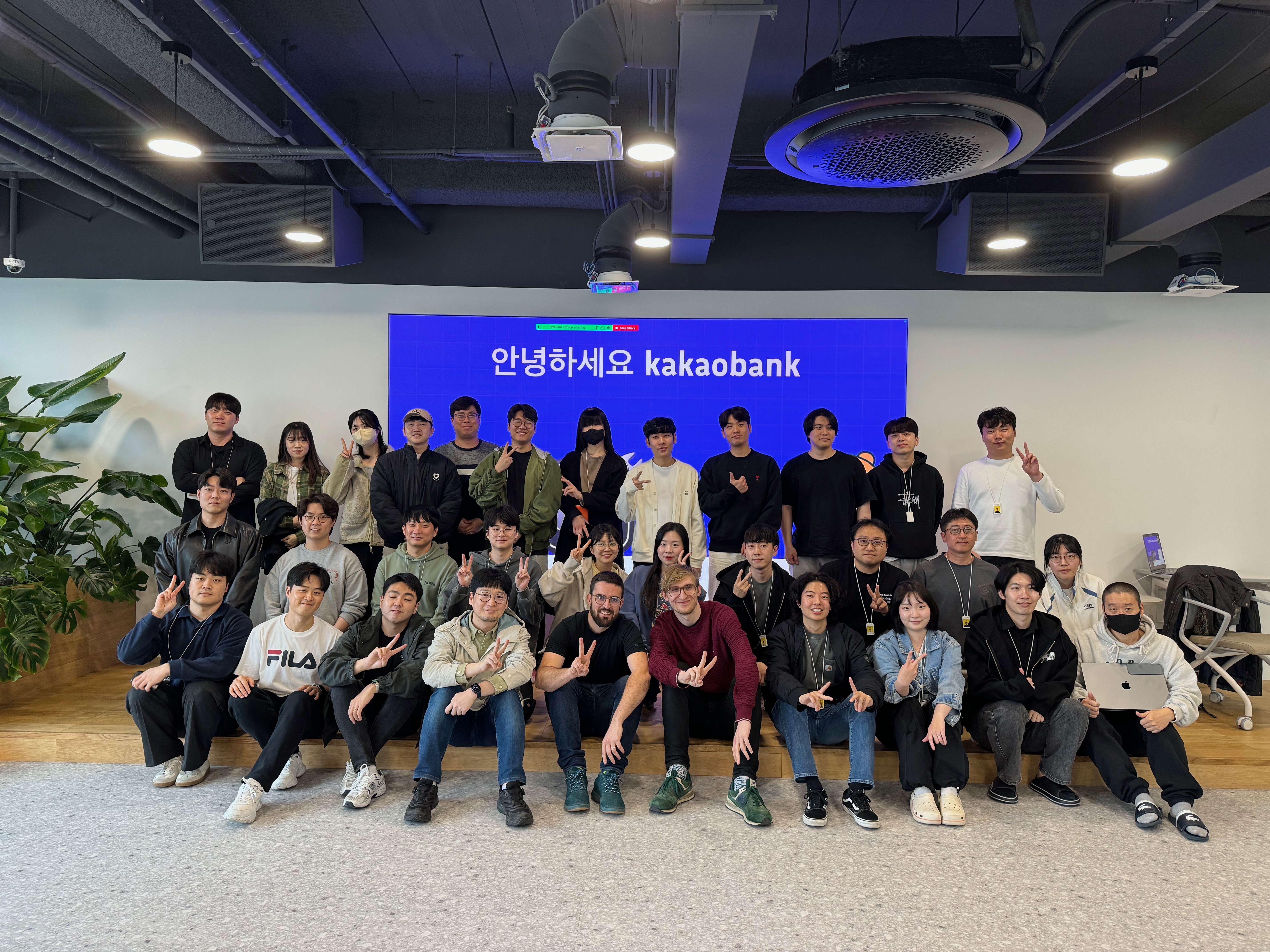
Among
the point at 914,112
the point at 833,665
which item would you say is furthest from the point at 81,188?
the point at 833,665

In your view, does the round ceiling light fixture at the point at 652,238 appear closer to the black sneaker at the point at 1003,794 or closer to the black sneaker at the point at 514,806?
the black sneaker at the point at 514,806

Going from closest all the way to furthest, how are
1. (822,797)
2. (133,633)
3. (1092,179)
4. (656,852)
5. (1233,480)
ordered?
(656,852) → (822,797) → (133,633) → (1092,179) → (1233,480)

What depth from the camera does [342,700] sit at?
10.8 feet

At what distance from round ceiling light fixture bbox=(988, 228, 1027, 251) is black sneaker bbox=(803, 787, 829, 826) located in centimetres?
350

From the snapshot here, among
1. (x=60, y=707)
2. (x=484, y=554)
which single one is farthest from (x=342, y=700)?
(x=60, y=707)

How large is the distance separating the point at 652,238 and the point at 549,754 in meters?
3.03

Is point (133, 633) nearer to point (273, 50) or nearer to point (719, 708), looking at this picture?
point (719, 708)

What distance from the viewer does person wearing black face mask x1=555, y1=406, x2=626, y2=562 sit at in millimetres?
4492

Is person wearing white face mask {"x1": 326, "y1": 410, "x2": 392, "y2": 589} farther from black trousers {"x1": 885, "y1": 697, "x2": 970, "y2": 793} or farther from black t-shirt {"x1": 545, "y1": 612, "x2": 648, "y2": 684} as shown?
black trousers {"x1": 885, "y1": 697, "x2": 970, "y2": 793}

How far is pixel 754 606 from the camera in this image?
380 cm

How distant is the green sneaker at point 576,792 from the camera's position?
124 inches

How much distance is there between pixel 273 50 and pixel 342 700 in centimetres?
334

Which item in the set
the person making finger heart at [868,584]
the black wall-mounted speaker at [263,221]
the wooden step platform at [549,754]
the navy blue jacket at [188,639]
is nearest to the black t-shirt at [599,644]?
the wooden step platform at [549,754]

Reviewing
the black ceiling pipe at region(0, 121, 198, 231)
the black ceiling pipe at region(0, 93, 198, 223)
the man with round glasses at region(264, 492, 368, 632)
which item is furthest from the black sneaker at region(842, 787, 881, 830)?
the black ceiling pipe at region(0, 121, 198, 231)
